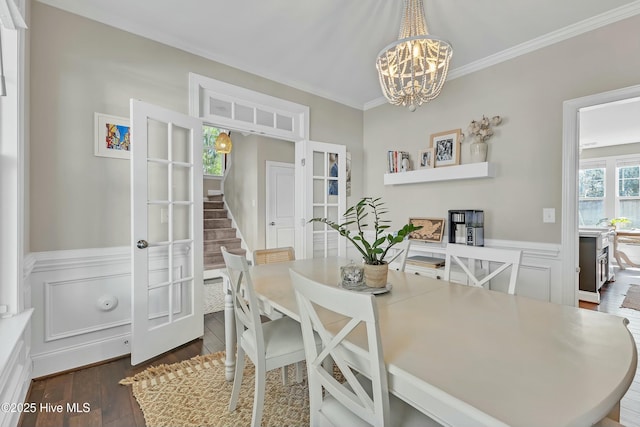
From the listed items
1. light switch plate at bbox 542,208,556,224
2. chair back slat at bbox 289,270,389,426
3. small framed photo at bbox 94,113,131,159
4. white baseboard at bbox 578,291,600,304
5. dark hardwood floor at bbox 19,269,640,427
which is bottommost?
dark hardwood floor at bbox 19,269,640,427

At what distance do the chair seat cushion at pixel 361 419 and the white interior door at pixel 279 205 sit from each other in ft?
14.5

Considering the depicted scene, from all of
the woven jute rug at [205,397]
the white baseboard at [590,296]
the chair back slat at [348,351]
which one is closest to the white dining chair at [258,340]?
the woven jute rug at [205,397]

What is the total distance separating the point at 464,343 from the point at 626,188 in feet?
26.1

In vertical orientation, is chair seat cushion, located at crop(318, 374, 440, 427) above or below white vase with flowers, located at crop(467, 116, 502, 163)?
below

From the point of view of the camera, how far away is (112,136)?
227cm

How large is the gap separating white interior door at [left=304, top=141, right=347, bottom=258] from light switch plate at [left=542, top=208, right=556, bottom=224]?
2.13 m

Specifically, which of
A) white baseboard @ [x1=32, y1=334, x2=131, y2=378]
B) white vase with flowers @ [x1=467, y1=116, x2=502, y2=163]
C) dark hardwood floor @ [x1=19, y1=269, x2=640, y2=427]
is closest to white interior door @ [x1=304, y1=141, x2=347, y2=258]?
white vase with flowers @ [x1=467, y1=116, x2=502, y2=163]

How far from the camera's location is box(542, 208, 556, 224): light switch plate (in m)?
2.48

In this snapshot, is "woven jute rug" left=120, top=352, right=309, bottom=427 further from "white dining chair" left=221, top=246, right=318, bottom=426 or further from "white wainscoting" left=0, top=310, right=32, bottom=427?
"white wainscoting" left=0, top=310, right=32, bottom=427

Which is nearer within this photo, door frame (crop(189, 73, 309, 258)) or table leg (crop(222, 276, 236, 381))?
table leg (crop(222, 276, 236, 381))

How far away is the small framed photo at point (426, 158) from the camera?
3.25 m

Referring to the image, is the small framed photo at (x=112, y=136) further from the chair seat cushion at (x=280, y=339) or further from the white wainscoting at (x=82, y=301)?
the chair seat cushion at (x=280, y=339)

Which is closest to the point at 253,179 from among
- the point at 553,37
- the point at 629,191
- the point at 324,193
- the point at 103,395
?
the point at 324,193

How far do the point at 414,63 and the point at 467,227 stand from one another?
1.78 metres
